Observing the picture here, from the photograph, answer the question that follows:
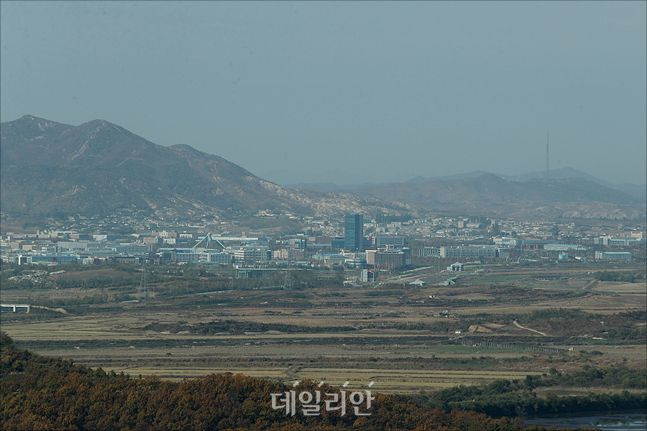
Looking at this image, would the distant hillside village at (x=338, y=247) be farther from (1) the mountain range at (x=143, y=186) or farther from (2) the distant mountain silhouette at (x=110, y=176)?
(2) the distant mountain silhouette at (x=110, y=176)

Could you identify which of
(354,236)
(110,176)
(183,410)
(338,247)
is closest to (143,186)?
(110,176)

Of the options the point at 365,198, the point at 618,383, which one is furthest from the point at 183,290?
the point at 365,198

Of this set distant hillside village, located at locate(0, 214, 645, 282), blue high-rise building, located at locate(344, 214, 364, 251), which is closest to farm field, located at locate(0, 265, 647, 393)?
distant hillside village, located at locate(0, 214, 645, 282)

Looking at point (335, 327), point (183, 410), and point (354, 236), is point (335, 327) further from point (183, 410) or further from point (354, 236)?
point (354, 236)

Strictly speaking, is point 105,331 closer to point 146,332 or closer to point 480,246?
point 146,332

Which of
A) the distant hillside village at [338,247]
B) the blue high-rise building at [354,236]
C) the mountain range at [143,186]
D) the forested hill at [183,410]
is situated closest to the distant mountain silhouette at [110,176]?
the mountain range at [143,186]

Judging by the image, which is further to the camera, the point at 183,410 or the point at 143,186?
the point at 143,186
